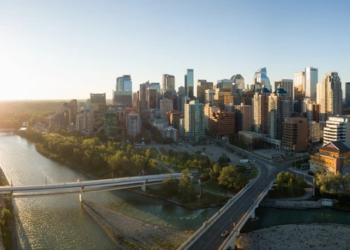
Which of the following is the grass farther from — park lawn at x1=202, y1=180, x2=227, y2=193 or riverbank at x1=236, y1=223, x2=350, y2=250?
riverbank at x1=236, y1=223, x2=350, y2=250

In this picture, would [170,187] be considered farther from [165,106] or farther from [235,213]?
[165,106]

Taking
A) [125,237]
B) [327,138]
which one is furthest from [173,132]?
[125,237]

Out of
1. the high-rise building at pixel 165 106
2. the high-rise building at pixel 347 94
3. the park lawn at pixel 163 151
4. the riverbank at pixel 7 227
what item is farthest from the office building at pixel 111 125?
the high-rise building at pixel 347 94

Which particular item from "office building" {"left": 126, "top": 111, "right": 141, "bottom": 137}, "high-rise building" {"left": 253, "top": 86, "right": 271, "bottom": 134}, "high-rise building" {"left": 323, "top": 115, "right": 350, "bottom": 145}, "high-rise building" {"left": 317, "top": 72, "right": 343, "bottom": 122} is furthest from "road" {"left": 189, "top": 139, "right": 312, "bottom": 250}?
A: "office building" {"left": 126, "top": 111, "right": 141, "bottom": 137}

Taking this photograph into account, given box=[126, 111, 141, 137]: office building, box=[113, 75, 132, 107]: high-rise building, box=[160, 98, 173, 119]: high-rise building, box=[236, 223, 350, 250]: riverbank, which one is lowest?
box=[236, 223, 350, 250]: riverbank

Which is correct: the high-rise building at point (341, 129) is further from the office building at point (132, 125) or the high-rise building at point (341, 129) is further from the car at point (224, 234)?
the office building at point (132, 125)

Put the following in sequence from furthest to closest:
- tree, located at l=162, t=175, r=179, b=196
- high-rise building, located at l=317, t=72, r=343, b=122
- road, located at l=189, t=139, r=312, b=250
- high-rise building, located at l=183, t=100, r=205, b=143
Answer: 1. high-rise building, located at l=317, t=72, r=343, b=122
2. high-rise building, located at l=183, t=100, r=205, b=143
3. tree, located at l=162, t=175, r=179, b=196
4. road, located at l=189, t=139, r=312, b=250
